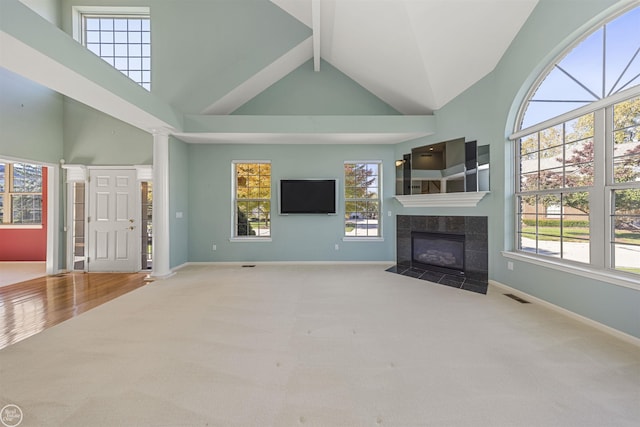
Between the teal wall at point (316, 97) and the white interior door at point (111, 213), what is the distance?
2653mm

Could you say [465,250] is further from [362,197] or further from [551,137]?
[362,197]

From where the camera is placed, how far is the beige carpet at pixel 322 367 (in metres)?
1.55

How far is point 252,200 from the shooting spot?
19.0 ft

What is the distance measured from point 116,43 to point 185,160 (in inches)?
109

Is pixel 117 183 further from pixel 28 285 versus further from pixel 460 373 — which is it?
pixel 460 373

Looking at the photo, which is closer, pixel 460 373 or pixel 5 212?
pixel 460 373

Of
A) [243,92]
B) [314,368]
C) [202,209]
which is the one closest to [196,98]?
[243,92]

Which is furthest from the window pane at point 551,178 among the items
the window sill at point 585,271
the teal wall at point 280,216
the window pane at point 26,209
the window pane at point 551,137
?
the window pane at point 26,209

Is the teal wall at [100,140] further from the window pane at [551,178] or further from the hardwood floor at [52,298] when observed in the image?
the window pane at [551,178]

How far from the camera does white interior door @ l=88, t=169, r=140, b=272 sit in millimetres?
5141

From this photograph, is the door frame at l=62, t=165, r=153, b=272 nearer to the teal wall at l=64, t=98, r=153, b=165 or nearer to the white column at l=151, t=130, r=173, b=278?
the teal wall at l=64, t=98, r=153, b=165

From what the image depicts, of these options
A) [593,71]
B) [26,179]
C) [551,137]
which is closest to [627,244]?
[551,137]

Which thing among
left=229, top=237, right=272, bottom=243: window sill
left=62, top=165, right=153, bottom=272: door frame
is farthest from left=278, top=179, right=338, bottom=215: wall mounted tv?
left=62, top=165, right=153, bottom=272: door frame

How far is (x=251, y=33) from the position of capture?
4859 mm
